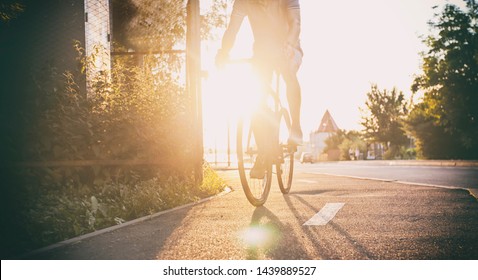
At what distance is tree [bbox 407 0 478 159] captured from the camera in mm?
26719

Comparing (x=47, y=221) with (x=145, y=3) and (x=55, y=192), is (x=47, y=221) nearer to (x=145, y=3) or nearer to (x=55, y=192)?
(x=55, y=192)

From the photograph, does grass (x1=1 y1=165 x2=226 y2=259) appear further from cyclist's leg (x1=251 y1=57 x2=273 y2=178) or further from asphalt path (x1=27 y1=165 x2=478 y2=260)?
cyclist's leg (x1=251 y1=57 x2=273 y2=178)

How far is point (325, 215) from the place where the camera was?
12.9 ft

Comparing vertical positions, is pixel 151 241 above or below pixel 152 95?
below

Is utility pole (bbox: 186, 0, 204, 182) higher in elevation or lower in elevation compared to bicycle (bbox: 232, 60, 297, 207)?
higher

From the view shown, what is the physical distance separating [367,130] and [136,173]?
2496 inches

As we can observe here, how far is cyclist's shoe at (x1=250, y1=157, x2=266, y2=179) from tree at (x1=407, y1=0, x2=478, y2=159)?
76.8 feet

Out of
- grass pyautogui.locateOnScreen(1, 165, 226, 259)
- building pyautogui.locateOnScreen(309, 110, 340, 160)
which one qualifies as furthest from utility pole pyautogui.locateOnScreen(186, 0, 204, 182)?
building pyautogui.locateOnScreen(309, 110, 340, 160)

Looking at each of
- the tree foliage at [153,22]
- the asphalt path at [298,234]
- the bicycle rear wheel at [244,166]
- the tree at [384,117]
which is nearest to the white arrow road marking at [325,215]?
the asphalt path at [298,234]

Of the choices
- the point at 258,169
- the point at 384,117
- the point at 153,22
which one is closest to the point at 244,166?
the point at 258,169

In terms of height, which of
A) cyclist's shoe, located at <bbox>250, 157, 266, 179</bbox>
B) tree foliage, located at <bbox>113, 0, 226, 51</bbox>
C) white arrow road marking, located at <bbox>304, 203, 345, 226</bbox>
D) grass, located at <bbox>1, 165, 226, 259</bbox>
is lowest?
white arrow road marking, located at <bbox>304, 203, 345, 226</bbox>

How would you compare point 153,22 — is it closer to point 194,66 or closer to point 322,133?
point 194,66
